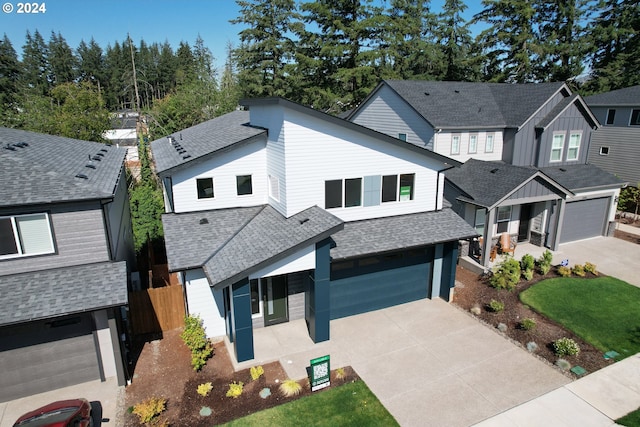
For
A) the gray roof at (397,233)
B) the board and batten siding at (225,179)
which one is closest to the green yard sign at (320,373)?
the gray roof at (397,233)

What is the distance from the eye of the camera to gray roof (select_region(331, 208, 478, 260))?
46.4 ft

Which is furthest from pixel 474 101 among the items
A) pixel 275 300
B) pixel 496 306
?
pixel 275 300

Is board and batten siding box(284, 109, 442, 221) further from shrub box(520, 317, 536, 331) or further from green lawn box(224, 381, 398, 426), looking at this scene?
green lawn box(224, 381, 398, 426)

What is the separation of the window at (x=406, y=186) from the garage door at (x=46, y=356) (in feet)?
39.6

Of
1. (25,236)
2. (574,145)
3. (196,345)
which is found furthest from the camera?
(574,145)

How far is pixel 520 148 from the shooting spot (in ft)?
77.7

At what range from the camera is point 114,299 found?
10352 millimetres

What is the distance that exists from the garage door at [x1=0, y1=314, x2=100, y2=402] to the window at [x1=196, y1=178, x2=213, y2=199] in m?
6.07

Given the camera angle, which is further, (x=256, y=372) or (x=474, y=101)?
(x=474, y=101)

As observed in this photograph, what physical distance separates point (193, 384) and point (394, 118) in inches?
801

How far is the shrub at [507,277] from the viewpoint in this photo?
669 inches

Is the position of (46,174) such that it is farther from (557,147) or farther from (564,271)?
(557,147)

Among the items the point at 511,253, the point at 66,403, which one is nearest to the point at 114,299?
the point at 66,403

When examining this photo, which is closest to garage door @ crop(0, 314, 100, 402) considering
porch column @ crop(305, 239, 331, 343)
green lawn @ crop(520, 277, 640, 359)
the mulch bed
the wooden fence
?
the mulch bed
